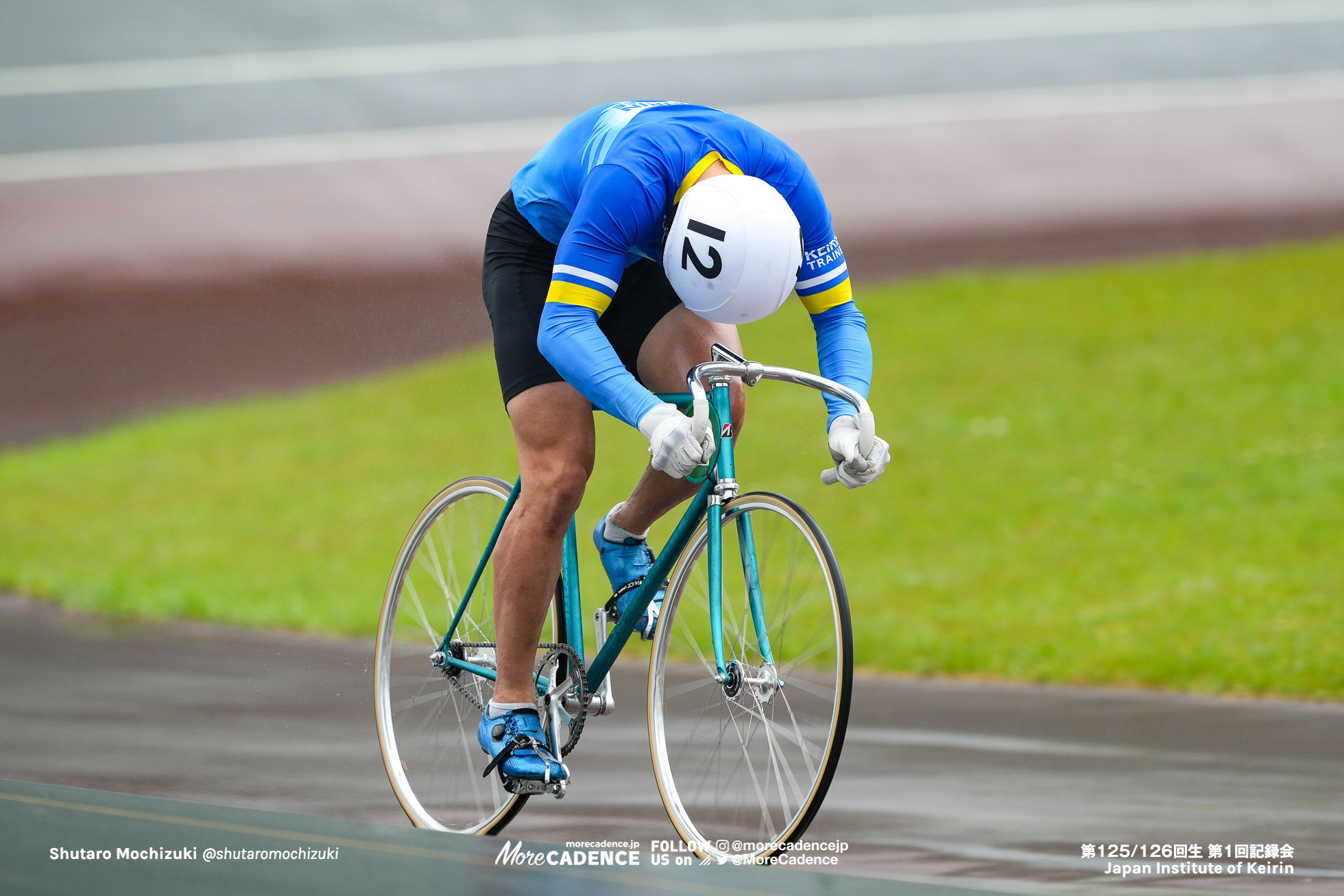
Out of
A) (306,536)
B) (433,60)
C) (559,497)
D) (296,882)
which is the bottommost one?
(306,536)

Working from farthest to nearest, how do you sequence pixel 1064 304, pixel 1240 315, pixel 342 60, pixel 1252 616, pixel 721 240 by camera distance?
pixel 342 60 → pixel 1064 304 → pixel 1240 315 → pixel 1252 616 → pixel 721 240

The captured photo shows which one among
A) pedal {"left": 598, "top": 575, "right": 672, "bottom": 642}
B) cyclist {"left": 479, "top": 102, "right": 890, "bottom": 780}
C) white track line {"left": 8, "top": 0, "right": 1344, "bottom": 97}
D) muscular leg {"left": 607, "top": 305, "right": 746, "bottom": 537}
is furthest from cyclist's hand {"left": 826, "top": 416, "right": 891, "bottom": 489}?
white track line {"left": 8, "top": 0, "right": 1344, "bottom": 97}

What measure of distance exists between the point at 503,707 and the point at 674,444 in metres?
0.95

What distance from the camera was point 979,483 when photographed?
11305 millimetres

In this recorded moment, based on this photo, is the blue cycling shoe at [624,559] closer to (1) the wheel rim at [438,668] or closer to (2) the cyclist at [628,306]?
(2) the cyclist at [628,306]

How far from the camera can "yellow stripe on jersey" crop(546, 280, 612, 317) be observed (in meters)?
3.42

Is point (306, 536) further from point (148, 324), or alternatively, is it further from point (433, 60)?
point (433, 60)

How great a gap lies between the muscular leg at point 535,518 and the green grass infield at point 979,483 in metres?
0.70

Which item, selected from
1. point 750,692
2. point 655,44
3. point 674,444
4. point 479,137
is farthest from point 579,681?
point 655,44

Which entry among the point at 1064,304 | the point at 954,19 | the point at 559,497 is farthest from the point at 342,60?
the point at 559,497

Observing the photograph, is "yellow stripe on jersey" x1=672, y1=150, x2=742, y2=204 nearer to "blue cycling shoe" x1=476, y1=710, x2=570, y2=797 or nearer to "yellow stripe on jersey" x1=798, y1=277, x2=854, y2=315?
"yellow stripe on jersey" x1=798, y1=277, x2=854, y2=315

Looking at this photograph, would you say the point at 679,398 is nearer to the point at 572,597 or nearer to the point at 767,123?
the point at 572,597

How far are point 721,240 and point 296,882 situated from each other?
1.70 m

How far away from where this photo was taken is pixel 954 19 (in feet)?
65.4
